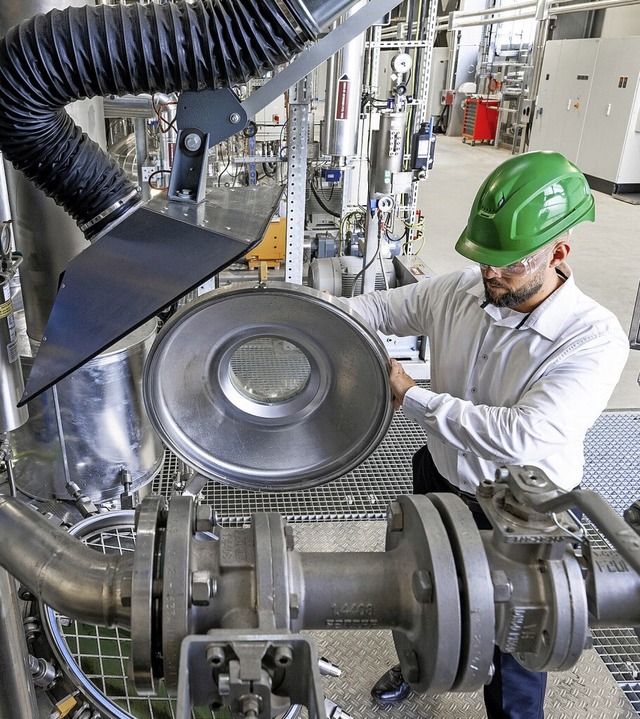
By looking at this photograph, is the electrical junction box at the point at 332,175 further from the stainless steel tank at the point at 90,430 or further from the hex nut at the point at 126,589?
the hex nut at the point at 126,589

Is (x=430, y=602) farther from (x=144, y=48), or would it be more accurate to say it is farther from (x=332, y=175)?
(x=332, y=175)

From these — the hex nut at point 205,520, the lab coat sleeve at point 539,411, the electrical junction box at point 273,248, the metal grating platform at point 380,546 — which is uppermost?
the hex nut at point 205,520

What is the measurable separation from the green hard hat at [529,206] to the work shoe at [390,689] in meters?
1.10

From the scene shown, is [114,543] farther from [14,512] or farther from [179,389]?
[14,512]

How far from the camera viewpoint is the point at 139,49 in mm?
744

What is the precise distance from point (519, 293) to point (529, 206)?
192 mm

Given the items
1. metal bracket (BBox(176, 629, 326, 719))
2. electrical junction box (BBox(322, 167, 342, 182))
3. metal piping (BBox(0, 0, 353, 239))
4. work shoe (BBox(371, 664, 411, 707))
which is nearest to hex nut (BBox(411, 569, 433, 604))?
metal bracket (BBox(176, 629, 326, 719))

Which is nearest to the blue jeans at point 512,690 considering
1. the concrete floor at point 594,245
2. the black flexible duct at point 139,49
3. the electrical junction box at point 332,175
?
the black flexible duct at point 139,49

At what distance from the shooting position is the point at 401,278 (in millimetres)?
3461

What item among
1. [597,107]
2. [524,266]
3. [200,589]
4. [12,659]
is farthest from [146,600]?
[597,107]

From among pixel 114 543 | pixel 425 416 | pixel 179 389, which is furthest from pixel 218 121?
pixel 114 543

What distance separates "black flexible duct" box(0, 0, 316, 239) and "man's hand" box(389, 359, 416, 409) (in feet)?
1.64

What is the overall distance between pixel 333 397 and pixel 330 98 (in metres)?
3.12

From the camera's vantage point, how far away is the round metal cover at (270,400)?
101 centimetres
